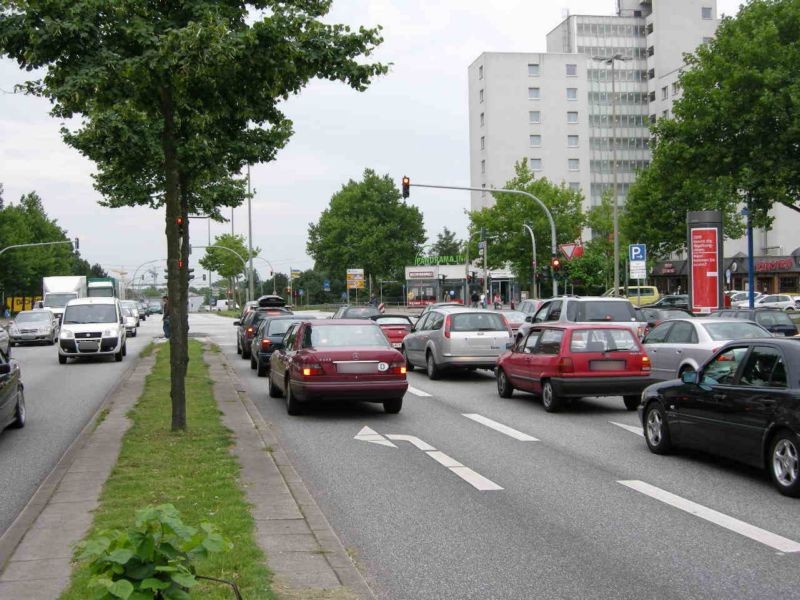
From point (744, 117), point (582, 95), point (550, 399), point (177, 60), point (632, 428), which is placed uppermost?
point (582, 95)

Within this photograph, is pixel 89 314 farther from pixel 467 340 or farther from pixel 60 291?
pixel 60 291

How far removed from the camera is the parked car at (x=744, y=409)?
7.87m

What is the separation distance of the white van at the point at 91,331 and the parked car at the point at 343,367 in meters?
14.5

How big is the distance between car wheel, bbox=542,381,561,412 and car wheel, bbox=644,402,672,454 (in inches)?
144

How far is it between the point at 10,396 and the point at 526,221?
5648cm

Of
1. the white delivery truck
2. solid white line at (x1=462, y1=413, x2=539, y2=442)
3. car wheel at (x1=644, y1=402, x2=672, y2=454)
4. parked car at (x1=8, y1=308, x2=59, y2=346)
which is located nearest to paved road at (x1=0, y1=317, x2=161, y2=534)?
solid white line at (x1=462, y1=413, x2=539, y2=442)

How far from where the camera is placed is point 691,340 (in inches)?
637

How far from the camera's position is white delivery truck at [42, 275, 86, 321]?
4584cm

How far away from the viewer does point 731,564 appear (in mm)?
5789

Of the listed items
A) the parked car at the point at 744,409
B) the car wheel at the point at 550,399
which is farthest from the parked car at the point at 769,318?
the parked car at the point at 744,409

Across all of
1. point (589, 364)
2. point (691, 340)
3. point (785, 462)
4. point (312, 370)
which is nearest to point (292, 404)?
point (312, 370)

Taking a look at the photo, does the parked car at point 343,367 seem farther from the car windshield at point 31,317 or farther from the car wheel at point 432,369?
the car windshield at point 31,317

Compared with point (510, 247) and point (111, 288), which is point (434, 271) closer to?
point (510, 247)

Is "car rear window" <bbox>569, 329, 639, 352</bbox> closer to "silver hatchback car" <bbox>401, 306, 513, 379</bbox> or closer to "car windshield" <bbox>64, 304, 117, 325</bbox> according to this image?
"silver hatchback car" <bbox>401, 306, 513, 379</bbox>
